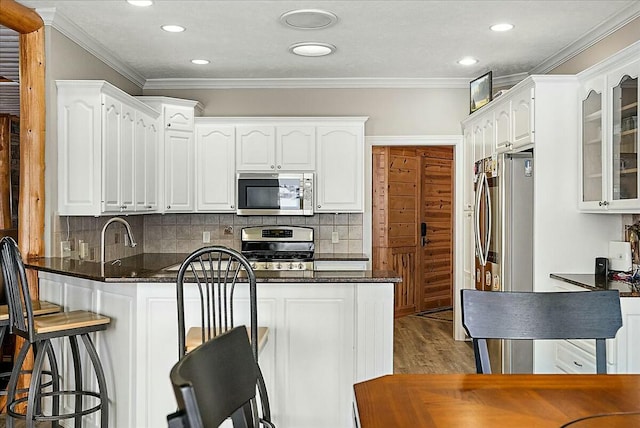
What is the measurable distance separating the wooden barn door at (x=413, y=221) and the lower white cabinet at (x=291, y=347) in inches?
158

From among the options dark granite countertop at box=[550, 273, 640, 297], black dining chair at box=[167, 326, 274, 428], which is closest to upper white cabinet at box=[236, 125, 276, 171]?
dark granite countertop at box=[550, 273, 640, 297]

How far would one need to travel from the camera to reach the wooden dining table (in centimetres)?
134

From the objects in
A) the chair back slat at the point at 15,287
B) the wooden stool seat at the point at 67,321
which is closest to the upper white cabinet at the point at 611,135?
the wooden stool seat at the point at 67,321

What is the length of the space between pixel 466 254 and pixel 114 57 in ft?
11.8

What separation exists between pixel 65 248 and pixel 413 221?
453cm

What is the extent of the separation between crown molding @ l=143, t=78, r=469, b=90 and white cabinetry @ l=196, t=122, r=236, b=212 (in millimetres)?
507

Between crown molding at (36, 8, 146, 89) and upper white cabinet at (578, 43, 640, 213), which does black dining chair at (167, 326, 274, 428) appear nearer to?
upper white cabinet at (578, 43, 640, 213)

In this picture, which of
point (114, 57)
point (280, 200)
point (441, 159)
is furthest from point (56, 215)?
point (441, 159)

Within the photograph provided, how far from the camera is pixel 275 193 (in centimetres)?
571

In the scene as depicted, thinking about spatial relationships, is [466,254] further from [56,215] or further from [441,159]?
[56,215]

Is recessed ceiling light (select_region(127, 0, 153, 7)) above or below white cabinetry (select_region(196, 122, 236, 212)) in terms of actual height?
above

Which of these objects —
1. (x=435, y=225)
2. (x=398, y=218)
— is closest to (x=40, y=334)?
(x=398, y=218)

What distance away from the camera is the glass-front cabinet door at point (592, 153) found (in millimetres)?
3738

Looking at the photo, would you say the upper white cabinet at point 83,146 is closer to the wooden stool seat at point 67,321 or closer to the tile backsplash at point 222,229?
the wooden stool seat at point 67,321
